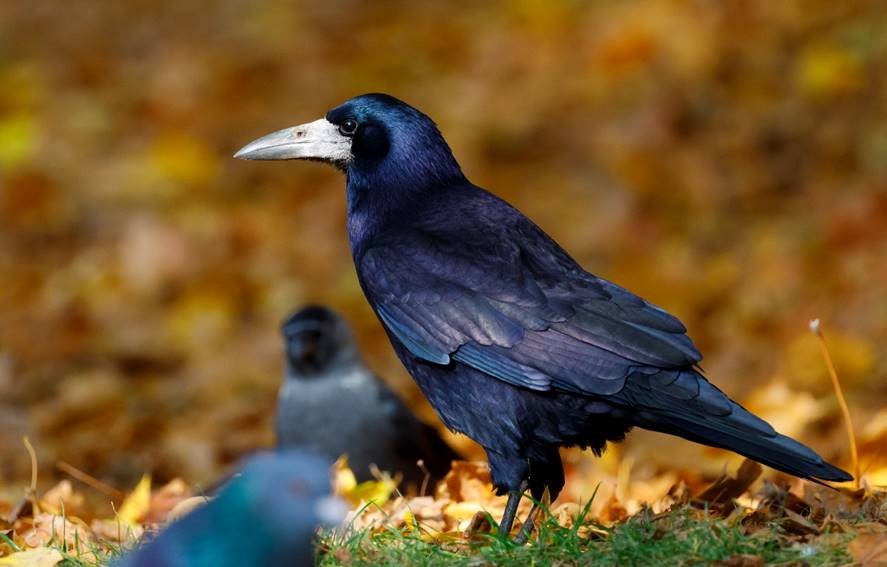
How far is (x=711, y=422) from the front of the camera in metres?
4.01

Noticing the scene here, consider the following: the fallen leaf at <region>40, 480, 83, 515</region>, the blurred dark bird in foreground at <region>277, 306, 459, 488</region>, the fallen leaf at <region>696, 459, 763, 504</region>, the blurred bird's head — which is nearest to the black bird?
the fallen leaf at <region>696, 459, 763, 504</region>

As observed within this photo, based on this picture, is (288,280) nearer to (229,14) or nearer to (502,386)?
(229,14)

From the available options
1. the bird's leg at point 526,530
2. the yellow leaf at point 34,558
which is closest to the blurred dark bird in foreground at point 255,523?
the yellow leaf at point 34,558

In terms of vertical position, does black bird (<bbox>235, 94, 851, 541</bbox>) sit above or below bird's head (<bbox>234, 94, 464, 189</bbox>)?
below

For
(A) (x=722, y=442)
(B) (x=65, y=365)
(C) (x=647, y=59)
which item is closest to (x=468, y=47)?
(C) (x=647, y=59)

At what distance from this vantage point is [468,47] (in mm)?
12234

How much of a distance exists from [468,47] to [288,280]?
3.45 metres

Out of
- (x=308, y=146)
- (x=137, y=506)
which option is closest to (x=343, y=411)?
(x=137, y=506)

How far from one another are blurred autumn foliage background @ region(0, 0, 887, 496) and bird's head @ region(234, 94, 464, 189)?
226 cm

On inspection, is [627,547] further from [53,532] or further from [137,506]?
[137,506]

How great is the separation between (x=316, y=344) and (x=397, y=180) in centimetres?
225

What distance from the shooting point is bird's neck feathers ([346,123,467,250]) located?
473 centimetres

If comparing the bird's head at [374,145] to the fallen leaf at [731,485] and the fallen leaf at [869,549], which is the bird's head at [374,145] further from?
the fallen leaf at [869,549]

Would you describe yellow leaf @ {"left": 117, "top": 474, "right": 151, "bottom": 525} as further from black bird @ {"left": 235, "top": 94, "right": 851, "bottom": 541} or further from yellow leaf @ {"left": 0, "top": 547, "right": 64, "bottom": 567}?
black bird @ {"left": 235, "top": 94, "right": 851, "bottom": 541}
